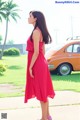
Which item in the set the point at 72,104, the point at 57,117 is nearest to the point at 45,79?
the point at 57,117

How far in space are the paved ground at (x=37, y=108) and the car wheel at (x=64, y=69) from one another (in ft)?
19.2

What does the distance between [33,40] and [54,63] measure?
28.1 feet

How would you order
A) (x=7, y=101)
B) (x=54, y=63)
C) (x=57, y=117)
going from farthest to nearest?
(x=54, y=63) < (x=7, y=101) < (x=57, y=117)

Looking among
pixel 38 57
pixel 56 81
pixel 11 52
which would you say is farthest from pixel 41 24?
pixel 11 52

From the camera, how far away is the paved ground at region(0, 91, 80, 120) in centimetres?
603

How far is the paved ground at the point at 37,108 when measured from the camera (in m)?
6.03

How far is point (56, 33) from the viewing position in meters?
7.95

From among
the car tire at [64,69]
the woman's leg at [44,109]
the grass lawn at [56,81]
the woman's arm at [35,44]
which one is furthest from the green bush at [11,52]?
the woman's arm at [35,44]

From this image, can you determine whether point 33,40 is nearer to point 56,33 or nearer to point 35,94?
point 35,94

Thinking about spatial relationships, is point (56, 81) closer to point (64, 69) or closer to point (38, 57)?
point (64, 69)

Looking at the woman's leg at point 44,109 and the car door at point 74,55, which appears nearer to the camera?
the woman's leg at point 44,109

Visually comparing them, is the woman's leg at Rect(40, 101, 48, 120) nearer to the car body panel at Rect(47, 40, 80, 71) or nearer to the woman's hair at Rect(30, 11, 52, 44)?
the woman's hair at Rect(30, 11, 52, 44)

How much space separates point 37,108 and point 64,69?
7.43 m

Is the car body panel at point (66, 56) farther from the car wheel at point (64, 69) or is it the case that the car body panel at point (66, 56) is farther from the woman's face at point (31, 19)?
the woman's face at point (31, 19)
